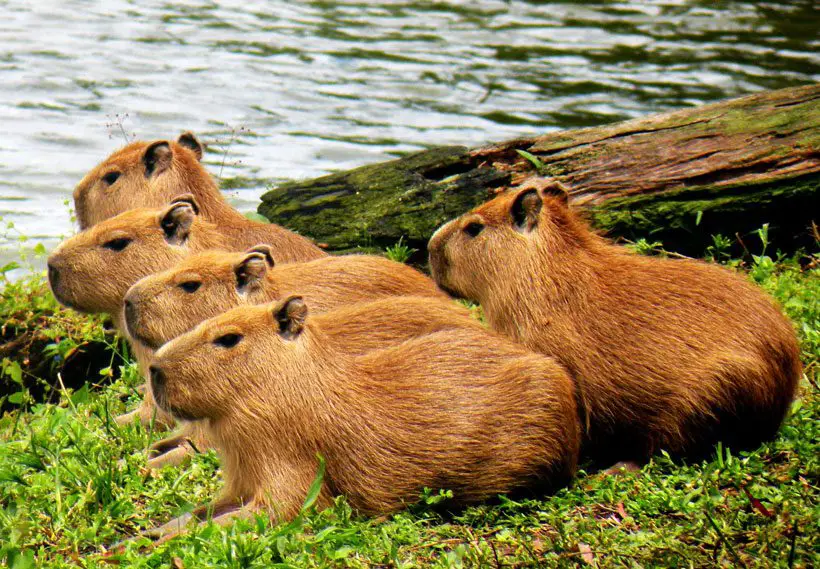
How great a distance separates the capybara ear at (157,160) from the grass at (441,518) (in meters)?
1.82

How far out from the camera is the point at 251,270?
4.71 meters

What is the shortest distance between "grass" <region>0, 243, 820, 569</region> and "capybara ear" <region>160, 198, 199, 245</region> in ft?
3.20

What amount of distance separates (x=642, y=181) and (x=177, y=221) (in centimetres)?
266

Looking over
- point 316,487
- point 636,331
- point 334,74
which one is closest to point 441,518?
point 316,487

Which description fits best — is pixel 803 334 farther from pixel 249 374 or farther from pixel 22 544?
pixel 22 544

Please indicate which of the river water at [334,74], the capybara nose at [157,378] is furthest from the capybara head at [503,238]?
the river water at [334,74]

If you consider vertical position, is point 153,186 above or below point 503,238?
below

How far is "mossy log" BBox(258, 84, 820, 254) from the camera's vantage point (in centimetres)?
630

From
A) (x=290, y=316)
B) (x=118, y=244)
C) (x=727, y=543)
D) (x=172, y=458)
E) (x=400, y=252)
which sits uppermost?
(x=290, y=316)

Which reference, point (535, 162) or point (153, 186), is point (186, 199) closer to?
point (153, 186)

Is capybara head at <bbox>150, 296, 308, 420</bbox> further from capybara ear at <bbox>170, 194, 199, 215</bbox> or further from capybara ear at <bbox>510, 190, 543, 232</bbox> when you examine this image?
capybara ear at <bbox>170, 194, 199, 215</bbox>

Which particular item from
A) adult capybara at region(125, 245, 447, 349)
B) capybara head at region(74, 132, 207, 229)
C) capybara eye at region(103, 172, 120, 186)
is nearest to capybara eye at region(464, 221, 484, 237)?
adult capybara at region(125, 245, 447, 349)

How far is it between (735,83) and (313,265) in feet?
26.3

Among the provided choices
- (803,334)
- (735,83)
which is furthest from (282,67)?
(803,334)
